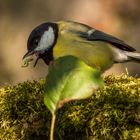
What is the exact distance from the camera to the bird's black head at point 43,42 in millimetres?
3168

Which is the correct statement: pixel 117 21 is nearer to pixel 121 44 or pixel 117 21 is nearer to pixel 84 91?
pixel 121 44

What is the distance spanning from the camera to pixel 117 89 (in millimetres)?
1910

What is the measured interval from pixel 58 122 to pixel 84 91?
549 millimetres

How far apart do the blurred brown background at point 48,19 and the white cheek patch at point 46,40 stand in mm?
2072

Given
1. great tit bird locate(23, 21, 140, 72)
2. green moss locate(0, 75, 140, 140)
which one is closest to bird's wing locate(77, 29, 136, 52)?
great tit bird locate(23, 21, 140, 72)

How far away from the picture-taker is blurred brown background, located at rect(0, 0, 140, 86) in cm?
541

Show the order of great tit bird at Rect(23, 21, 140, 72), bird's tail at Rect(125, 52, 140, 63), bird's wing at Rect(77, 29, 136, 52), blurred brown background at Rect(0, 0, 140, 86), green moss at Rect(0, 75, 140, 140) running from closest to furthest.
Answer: green moss at Rect(0, 75, 140, 140) < great tit bird at Rect(23, 21, 140, 72) < bird's wing at Rect(77, 29, 136, 52) < bird's tail at Rect(125, 52, 140, 63) < blurred brown background at Rect(0, 0, 140, 86)

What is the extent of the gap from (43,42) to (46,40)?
0.13 ft

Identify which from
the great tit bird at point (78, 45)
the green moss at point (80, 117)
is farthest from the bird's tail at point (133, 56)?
the green moss at point (80, 117)

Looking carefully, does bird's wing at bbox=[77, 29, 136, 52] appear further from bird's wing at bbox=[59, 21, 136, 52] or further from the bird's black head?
the bird's black head

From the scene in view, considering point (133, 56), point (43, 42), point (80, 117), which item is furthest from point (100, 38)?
point (80, 117)

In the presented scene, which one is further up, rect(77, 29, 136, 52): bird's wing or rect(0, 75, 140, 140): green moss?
rect(77, 29, 136, 52): bird's wing

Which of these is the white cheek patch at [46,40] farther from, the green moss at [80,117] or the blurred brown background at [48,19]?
the blurred brown background at [48,19]

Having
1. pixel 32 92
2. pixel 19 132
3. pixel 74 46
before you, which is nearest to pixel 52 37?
pixel 74 46
